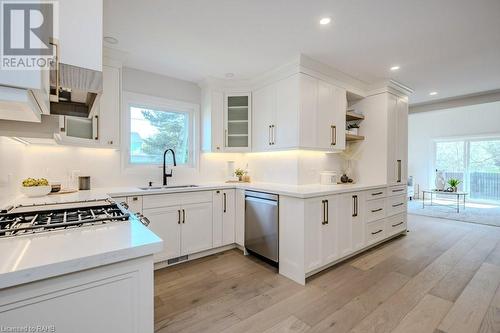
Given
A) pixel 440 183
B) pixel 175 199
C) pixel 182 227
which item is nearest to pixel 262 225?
pixel 182 227

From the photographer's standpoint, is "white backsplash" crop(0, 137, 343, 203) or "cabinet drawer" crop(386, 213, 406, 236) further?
"cabinet drawer" crop(386, 213, 406, 236)

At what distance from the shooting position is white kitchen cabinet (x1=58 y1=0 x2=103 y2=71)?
93 cm

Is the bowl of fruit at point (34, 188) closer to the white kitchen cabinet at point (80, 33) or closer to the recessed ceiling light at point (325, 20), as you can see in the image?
the white kitchen cabinet at point (80, 33)

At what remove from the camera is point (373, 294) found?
2133 millimetres

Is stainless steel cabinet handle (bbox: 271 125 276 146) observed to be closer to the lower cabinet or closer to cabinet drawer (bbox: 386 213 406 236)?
the lower cabinet

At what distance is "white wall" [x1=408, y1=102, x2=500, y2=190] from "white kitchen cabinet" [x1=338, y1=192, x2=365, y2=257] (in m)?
5.17

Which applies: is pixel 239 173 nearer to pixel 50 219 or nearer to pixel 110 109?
pixel 110 109

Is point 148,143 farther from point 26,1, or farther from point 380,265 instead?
point 380,265

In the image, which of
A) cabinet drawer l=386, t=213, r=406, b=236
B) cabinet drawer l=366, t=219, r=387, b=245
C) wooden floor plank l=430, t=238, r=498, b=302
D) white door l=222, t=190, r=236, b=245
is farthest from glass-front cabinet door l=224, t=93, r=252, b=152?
wooden floor plank l=430, t=238, r=498, b=302

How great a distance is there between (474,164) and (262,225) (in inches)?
307

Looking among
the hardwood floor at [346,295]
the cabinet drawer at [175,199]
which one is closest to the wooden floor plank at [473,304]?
the hardwood floor at [346,295]

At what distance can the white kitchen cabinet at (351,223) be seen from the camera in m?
2.71

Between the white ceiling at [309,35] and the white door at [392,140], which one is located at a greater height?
the white ceiling at [309,35]

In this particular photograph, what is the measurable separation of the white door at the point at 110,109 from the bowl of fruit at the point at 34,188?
0.68 meters
